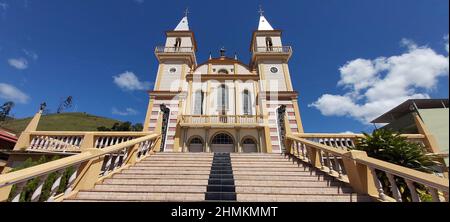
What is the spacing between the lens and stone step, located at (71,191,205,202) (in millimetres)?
3459

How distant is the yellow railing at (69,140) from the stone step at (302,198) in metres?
6.69

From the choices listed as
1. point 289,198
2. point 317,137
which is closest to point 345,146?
point 317,137

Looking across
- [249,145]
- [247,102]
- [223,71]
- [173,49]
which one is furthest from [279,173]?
[173,49]

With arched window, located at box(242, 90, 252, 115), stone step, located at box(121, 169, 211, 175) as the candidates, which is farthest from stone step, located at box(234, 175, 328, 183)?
arched window, located at box(242, 90, 252, 115)

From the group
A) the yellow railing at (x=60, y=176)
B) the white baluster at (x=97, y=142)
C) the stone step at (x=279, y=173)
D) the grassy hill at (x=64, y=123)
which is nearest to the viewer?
the yellow railing at (x=60, y=176)

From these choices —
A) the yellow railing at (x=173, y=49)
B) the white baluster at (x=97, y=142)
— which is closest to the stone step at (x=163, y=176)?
the white baluster at (x=97, y=142)

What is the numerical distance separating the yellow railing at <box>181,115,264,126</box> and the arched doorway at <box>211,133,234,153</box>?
3.36 feet

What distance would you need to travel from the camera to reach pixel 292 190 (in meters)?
3.85

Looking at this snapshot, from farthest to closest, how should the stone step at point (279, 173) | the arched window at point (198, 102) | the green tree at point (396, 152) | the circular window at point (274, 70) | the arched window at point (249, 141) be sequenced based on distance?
the circular window at point (274, 70) → the arched window at point (198, 102) → the arched window at point (249, 141) → the stone step at point (279, 173) → the green tree at point (396, 152)

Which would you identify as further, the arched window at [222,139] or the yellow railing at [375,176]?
the arched window at [222,139]

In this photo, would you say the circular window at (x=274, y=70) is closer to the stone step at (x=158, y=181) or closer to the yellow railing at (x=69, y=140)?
the yellow railing at (x=69, y=140)

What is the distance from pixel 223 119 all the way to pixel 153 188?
9171mm

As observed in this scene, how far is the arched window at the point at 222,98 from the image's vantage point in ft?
46.9
